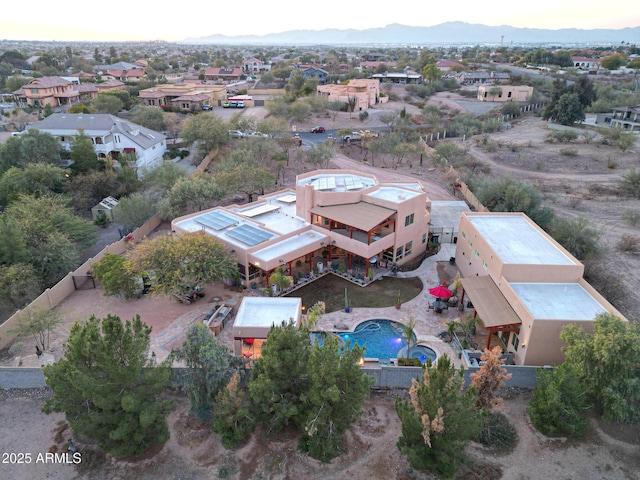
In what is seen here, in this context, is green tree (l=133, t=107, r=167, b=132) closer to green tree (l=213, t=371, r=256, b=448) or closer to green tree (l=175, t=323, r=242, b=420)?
green tree (l=175, t=323, r=242, b=420)

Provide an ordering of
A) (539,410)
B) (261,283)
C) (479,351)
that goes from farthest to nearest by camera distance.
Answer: (261,283) < (479,351) < (539,410)

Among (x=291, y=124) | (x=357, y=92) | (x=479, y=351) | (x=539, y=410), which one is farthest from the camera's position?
(x=357, y=92)

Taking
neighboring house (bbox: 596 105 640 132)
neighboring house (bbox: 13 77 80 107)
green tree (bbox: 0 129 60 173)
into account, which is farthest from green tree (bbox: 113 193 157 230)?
neighboring house (bbox: 596 105 640 132)

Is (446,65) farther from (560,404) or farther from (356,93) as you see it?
(560,404)

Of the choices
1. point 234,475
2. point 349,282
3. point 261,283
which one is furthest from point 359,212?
point 234,475

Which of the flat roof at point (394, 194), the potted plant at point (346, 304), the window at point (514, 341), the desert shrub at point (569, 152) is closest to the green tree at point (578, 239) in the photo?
the flat roof at point (394, 194)

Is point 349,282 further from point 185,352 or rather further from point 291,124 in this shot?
point 291,124

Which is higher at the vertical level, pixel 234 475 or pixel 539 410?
pixel 539 410
